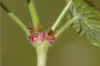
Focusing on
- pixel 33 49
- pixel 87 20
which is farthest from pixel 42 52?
pixel 33 49

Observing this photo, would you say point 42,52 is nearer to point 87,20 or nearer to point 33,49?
point 87,20

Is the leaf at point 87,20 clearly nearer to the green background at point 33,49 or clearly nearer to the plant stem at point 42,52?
the plant stem at point 42,52

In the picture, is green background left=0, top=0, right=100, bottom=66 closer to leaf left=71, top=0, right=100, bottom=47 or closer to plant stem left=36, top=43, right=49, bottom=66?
leaf left=71, top=0, right=100, bottom=47

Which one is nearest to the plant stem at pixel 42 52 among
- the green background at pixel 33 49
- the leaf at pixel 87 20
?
the leaf at pixel 87 20

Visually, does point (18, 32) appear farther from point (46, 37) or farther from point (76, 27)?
point (46, 37)

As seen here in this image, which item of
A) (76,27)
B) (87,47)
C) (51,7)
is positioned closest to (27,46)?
(51,7)

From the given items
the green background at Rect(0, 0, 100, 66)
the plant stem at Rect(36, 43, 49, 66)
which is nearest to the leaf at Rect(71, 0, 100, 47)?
the plant stem at Rect(36, 43, 49, 66)
